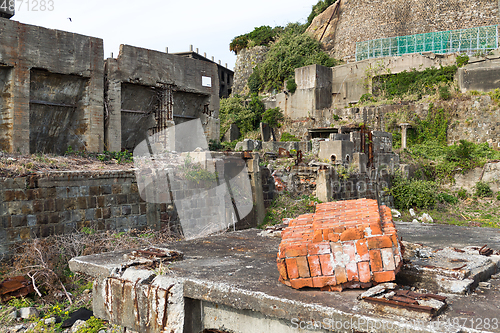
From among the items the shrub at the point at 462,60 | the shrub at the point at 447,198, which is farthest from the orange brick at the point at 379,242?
the shrub at the point at 462,60

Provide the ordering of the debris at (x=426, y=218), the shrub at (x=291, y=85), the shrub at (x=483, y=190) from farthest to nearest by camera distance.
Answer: the shrub at (x=291, y=85) < the shrub at (x=483, y=190) < the debris at (x=426, y=218)

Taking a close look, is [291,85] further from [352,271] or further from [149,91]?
[352,271]

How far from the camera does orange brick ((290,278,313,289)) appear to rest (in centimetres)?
323

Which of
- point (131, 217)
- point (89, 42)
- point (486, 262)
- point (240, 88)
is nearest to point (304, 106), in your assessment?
point (240, 88)

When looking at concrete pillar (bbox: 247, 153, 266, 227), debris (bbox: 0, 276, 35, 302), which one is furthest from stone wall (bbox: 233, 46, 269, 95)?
debris (bbox: 0, 276, 35, 302)

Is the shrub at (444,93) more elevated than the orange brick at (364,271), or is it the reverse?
the shrub at (444,93)

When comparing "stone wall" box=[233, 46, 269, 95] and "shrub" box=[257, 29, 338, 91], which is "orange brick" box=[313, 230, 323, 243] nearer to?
"shrub" box=[257, 29, 338, 91]

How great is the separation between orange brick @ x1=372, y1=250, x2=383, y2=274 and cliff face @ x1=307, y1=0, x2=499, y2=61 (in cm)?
2796

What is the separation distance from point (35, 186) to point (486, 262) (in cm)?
625

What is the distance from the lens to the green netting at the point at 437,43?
22.5 metres

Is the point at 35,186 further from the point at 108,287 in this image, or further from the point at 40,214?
the point at 108,287

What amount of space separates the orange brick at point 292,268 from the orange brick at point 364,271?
0.50m

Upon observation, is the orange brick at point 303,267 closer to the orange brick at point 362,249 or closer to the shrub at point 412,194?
the orange brick at point 362,249

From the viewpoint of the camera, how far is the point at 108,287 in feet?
12.6
